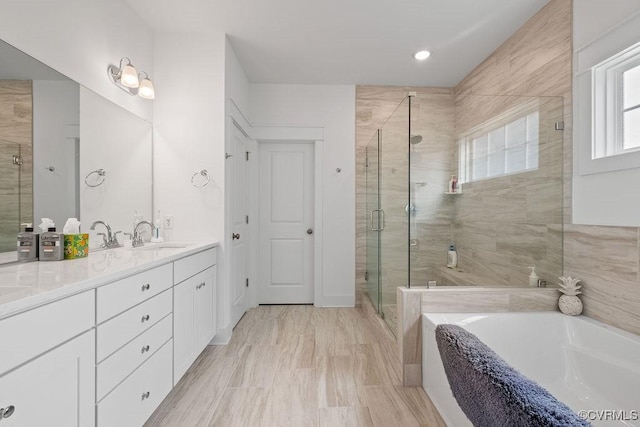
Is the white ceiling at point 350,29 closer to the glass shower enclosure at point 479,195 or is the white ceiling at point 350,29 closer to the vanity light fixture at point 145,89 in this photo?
the vanity light fixture at point 145,89

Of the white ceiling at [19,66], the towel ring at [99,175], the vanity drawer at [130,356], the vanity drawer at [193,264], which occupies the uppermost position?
the white ceiling at [19,66]

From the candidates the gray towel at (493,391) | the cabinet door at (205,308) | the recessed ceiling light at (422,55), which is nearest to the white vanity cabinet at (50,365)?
the cabinet door at (205,308)

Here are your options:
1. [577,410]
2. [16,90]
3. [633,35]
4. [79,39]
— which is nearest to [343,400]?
[577,410]

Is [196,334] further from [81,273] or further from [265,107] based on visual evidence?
[265,107]

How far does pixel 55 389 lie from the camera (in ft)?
3.03

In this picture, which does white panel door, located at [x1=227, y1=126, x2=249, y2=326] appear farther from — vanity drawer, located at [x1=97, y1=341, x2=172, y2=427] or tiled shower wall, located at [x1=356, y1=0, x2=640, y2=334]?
tiled shower wall, located at [x1=356, y1=0, x2=640, y2=334]

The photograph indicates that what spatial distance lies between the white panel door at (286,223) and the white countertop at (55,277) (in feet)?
6.51

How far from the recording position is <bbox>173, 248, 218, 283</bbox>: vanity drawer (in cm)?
179

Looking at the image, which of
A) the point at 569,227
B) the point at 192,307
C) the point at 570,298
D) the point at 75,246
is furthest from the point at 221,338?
the point at 569,227

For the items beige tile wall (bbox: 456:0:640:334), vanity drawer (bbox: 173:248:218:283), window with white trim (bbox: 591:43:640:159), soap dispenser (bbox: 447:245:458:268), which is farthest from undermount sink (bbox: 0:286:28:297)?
window with white trim (bbox: 591:43:640:159)

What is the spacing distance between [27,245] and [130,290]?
596 mm

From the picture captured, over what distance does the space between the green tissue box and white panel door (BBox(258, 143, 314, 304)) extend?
2.11m

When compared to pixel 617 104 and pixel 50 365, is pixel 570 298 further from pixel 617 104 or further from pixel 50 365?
pixel 50 365

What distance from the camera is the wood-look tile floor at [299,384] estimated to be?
5.37 ft
